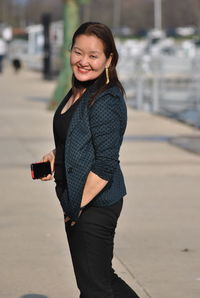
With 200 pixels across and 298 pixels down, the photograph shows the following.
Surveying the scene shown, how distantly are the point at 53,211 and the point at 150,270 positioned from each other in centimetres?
239

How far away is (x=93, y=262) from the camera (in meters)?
4.49

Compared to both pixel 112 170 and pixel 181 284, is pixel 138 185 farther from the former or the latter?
pixel 112 170

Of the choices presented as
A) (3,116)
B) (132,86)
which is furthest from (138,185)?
(132,86)

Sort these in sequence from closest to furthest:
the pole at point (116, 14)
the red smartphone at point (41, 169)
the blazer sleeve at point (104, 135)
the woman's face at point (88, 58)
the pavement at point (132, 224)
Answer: the blazer sleeve at point (104, 135) < the woman's face at point (88, 58) < the red smartphone at point (41, 169) < the pavement at point (132, 224) < the pole at point (116, 14)

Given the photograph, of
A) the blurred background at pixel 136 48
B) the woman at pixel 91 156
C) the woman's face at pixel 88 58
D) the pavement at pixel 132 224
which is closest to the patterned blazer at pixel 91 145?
the woman at pixel 91 156

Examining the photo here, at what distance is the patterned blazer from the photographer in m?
4.40

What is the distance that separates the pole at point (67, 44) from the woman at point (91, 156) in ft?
53.9

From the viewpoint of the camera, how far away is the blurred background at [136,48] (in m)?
21.8

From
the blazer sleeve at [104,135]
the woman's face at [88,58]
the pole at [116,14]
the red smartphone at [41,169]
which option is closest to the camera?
the blazer sleeve at [104,135]

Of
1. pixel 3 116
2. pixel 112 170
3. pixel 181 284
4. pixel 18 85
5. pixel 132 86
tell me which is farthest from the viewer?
pixel 18 85

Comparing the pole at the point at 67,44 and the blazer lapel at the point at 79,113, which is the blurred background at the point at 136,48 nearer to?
the pole at the point at 67,44

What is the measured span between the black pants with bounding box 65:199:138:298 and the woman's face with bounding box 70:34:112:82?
1.97 feet

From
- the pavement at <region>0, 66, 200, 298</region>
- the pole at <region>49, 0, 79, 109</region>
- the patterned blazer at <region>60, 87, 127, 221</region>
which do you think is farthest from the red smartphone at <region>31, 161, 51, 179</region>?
the pole at <region>49, 0, 79, 109</region>

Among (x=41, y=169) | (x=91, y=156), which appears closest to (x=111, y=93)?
(x=91, y=156)
